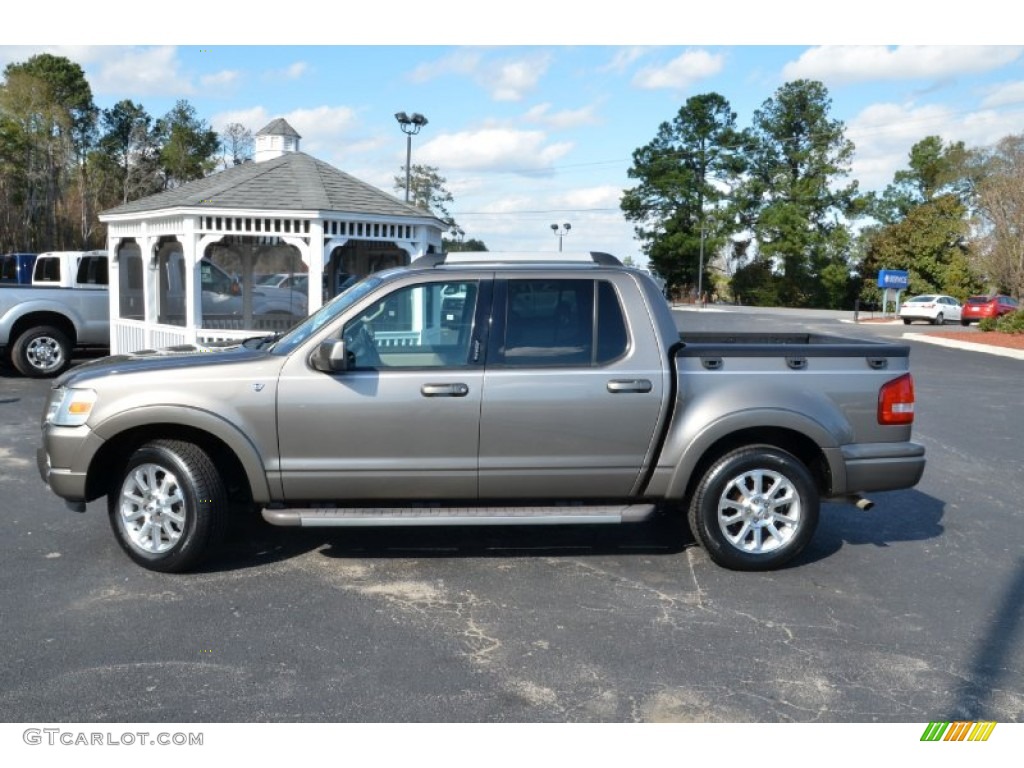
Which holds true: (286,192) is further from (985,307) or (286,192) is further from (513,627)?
(985,307)

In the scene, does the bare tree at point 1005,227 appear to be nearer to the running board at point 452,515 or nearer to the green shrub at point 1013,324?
the green shrub at point 1013,324

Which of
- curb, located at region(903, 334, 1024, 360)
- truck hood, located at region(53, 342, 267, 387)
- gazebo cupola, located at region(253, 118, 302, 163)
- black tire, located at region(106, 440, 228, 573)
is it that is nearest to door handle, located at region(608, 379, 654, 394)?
truck hood, located at region(53, 342, 267, 387)

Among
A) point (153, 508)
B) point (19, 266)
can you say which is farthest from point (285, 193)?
point (19, 266)

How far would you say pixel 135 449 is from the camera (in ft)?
17.8

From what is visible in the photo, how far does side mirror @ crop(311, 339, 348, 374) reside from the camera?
5.01m

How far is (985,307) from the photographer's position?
37906 mm

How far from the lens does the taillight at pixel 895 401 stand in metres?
→ 5.48

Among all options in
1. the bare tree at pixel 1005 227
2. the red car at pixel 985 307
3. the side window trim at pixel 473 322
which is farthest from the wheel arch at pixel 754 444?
the red car at pixel 985 307

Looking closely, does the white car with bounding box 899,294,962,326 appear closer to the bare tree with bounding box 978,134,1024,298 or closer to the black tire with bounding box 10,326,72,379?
the bare tree with bounding box 978,134,1024,298

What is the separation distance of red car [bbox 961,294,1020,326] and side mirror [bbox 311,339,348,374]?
3754cm
